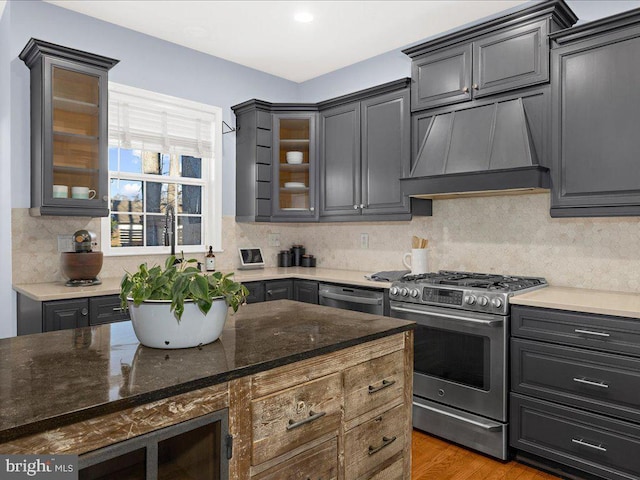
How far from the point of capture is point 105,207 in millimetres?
3348

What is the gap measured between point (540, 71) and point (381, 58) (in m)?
1.75

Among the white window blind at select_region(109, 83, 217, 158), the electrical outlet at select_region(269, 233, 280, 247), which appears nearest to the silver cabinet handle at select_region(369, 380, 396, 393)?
the white window blind at select_region(109, 83, 217, 158)

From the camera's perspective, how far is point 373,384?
66.5 inches


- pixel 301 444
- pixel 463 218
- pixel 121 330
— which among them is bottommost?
pixel 301 444

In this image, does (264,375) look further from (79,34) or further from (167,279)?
(79,34)

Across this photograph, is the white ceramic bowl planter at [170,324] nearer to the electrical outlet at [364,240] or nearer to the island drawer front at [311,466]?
the island drawer front at [311,466]

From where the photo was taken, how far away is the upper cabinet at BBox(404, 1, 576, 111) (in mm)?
2912

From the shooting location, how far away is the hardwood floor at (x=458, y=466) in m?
2.59

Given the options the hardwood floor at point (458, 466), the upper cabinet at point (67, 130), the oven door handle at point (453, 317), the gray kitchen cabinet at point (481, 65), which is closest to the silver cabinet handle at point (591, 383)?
the oven door handle at point (453, 317)

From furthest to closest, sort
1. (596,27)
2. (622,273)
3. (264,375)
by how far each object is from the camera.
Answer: (622,273)
(596,27)
(264,375)

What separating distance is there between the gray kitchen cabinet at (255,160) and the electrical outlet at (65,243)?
1.55 meters

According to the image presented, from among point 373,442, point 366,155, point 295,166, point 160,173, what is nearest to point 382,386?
point 373,442

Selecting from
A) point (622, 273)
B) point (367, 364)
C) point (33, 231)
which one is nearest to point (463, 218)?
point (622, 273)

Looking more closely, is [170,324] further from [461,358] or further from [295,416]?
[461,358]
